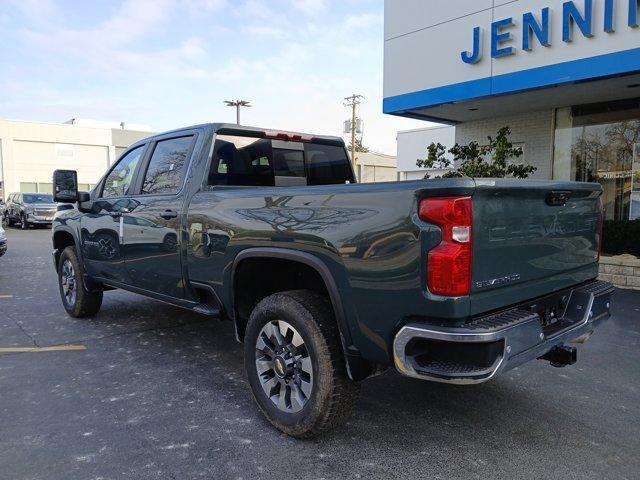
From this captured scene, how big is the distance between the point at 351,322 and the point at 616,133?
1000 cm

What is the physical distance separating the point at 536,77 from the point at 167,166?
7.03 meters

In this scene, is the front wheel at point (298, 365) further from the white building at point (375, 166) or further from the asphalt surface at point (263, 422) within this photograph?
the white building at point (375, 166)

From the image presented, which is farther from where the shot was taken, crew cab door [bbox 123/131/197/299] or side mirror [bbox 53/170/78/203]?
side mirror [bbox 53/170/78/203]

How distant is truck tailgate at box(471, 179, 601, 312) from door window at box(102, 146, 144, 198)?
3.54 meters

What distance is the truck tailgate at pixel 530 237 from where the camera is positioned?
8.51ft

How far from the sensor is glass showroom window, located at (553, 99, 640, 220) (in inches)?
408

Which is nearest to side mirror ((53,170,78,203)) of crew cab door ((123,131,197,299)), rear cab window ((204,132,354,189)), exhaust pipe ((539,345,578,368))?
crew cab door ((123,131,197,299))

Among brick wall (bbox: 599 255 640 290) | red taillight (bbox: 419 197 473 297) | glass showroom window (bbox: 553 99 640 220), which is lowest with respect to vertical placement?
brick wall (bbox: 599 255 640 290)

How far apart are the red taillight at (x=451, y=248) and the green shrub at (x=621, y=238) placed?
7.95 meters

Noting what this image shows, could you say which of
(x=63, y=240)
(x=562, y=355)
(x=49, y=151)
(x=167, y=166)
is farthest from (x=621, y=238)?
(x=49, y=151)

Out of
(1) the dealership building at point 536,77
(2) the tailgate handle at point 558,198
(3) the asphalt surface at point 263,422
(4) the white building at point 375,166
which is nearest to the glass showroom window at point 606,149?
(1) the dealership building at point 536,77

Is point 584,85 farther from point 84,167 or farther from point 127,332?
point 84,167

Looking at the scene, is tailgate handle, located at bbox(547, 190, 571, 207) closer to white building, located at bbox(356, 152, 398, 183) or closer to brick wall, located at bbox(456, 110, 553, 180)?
brick wall, located at bbox(456, 110, 553, 180)

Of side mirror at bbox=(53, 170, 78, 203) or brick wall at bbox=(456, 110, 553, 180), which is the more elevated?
brick wall at bbox=(456, 110, 553, 180)
